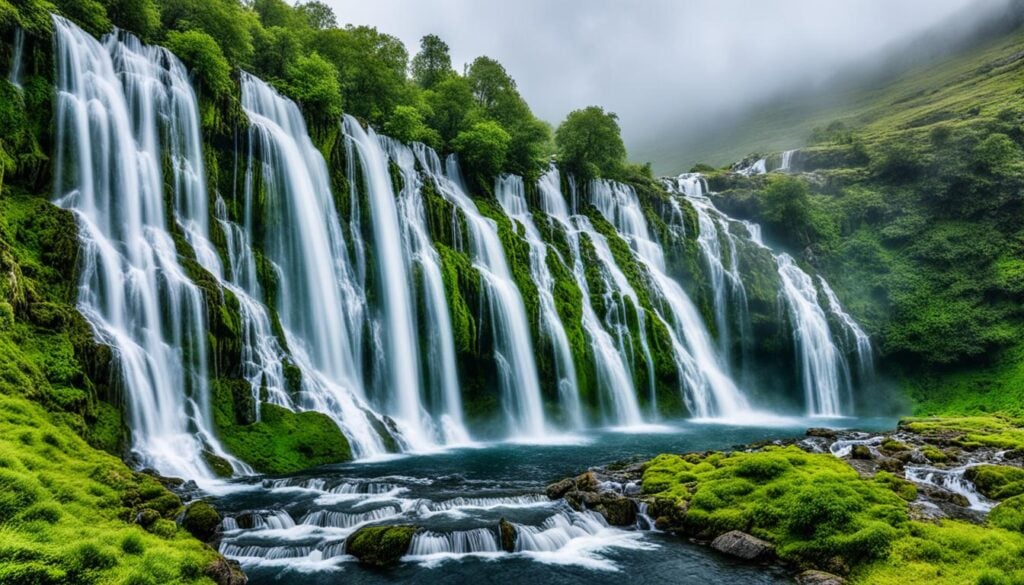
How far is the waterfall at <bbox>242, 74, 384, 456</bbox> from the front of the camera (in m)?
22.1

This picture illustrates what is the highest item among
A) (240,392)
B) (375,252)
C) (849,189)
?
(849,189)

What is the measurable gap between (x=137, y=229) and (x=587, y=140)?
35.9 m

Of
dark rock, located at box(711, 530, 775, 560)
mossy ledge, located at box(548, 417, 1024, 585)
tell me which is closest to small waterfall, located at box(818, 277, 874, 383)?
mossy ledge, located at box(548, 417, 1024, 585)

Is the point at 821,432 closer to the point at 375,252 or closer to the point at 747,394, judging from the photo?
the point at 747,394

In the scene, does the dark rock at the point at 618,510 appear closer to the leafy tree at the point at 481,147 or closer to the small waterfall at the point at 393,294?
the small waterfall at the point at 393,294

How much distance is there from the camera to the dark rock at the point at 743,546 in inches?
430

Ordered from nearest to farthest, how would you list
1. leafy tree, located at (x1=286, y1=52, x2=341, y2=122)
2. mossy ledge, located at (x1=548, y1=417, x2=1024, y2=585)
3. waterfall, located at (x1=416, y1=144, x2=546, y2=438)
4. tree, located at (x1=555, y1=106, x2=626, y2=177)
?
1. mossy ledge, located at (x1=548, y1=417, x2=1024, y2=585)
2. waterfall, located at (x1=416, y1=144, x2=546, y2=438)
3. leafy tree, located at (x1=286, y1=52, x2=341, y2=122)
4. tree, located at (x1=555, y1=106, x2=626, y2=177)

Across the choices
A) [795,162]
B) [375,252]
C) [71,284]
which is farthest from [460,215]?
[795,162]

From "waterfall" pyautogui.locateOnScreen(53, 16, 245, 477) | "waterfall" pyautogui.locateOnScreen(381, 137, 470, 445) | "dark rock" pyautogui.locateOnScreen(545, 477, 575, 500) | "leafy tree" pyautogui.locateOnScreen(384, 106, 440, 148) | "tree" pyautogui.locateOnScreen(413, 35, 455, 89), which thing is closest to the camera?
"dark rock" pyautogui.locateOnScreen(545, 477, 575, 500)

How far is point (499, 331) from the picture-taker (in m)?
30.0

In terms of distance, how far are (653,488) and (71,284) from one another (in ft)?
60.3

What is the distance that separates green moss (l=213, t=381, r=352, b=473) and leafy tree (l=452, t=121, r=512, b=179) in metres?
24.0

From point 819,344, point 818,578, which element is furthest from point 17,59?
point 819,344

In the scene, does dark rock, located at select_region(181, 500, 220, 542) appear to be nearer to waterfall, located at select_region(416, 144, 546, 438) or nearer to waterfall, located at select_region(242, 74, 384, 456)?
waterfall, located at select_region(242, 74, 384, 456)
